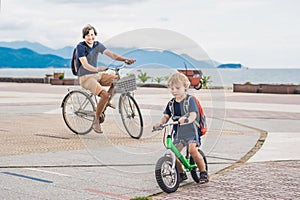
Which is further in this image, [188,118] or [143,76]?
[143,76]

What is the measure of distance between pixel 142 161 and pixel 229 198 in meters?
2.17

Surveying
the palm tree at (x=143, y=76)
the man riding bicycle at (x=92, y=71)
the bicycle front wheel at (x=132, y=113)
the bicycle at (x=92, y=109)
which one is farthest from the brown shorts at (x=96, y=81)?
the palm tree at (x=143, y=76)

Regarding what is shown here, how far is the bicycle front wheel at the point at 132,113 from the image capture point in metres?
9.04

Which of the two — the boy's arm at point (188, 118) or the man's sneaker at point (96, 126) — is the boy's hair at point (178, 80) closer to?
the boy's arm at point (188, 118)

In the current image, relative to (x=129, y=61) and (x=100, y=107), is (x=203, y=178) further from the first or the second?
(x=100, y=107)

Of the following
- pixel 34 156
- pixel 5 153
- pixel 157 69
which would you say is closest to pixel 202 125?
pixel 157 69

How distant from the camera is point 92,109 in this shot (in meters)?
9.92

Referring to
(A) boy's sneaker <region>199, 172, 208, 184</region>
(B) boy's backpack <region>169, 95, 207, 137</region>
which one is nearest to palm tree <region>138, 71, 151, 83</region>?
(B) boy's backpack <region>169, 95, 207, 137</region>

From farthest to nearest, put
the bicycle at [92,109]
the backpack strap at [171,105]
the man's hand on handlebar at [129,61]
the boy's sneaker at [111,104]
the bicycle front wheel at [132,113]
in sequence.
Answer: the boy's sneaker at [111,104], the bicycle front wheel at [132,113], the bicycle at [92,109], the man's hand on handlebar at [129,61], the backpack strap at [171,105]

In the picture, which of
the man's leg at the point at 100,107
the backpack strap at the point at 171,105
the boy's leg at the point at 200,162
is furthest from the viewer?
the man's leg at the point at 100,107

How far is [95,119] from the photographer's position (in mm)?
9719

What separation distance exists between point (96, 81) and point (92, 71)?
60 cm

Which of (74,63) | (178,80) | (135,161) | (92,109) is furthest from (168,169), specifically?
(92,109)

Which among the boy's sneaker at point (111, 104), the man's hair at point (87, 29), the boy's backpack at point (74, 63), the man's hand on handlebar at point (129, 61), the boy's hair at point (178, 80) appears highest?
the man's hair at point (87, 29)
